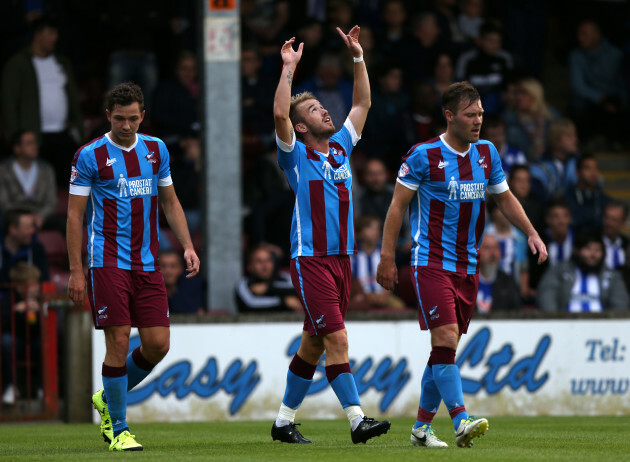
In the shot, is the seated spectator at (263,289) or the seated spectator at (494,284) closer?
the seated spectator at (263,289)

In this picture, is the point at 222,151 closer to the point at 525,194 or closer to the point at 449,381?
the point at 525,194

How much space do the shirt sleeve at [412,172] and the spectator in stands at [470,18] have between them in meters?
9.60

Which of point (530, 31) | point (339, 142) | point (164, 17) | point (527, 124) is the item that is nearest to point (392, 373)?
point (339, 142)

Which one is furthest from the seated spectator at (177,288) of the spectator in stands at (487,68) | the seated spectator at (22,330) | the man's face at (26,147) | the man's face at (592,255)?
the spectator in stands at (487,68)

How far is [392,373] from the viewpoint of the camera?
37.8 ft

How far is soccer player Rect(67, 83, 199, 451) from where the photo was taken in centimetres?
749

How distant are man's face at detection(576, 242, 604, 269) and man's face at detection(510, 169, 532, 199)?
113cm

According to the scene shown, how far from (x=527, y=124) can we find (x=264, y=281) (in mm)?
5146

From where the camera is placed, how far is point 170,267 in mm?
11797

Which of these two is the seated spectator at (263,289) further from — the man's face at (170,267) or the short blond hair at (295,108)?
the short blond hair at (295,108)

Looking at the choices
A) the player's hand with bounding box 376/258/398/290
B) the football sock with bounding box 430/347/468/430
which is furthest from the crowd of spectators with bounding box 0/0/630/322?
the football sock with bounding box 430/347/468/430

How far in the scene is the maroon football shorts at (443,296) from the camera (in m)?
7.38

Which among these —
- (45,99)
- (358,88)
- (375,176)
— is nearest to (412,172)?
(358,88)

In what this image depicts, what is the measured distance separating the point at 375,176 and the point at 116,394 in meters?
6.44
